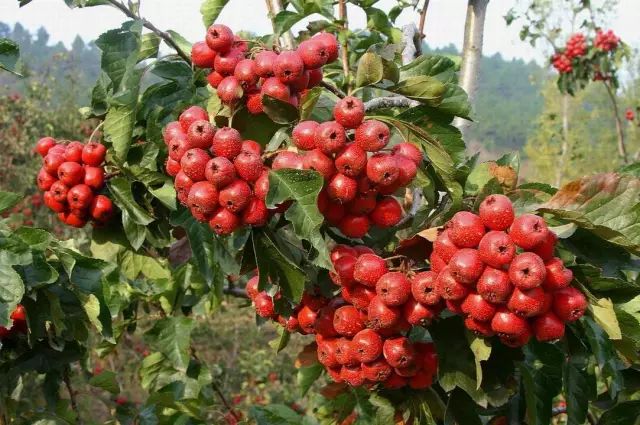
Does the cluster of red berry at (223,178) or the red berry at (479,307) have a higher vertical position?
the cluster of red berry at (223,178)

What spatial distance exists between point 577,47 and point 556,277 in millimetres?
8691


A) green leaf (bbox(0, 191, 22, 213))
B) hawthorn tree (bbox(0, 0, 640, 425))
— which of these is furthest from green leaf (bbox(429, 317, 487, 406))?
green leaf (bbox(0, 191, 22, 213))

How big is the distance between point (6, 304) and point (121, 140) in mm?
533

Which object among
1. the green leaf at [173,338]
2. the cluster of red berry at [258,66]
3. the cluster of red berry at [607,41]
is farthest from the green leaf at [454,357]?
the cluster of red berry at [607,41]

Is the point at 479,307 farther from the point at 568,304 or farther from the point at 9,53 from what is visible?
the point at 9,53

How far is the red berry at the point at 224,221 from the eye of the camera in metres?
1.29

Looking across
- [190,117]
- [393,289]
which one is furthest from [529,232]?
[190,117]

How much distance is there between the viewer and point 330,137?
1.24 meters

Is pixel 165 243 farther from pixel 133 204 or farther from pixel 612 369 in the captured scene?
pixel 612 369

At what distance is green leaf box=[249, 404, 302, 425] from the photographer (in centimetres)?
214

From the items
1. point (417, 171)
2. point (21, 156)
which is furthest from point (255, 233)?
point (21, 156)

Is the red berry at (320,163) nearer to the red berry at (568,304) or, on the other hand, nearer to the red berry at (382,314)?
the red berry at (382,314)

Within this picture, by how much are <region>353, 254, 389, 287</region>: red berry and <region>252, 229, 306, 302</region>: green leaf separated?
0.37ft

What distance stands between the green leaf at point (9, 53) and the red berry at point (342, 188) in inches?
30.9
